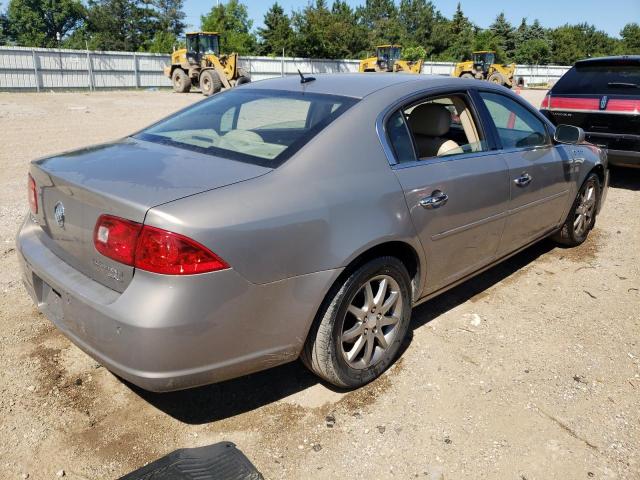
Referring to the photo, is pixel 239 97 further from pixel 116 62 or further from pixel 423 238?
pixel 116 62

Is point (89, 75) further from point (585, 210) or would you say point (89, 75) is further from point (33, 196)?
point (33, 196)

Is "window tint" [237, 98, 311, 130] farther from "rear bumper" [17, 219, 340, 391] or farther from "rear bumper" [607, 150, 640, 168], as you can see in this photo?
"rear bumper" [607, 150, 640, 168]

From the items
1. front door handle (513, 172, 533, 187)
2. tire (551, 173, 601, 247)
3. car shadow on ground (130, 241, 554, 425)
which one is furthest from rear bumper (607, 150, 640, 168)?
car shadow on ground (130, 241, 554, 425)

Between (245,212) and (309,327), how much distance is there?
0.63 m

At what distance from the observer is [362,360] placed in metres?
2.89

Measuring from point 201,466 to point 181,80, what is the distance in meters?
25.2

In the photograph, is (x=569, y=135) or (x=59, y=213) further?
(x=569, y=135)

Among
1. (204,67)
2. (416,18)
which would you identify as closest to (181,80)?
(204,67)

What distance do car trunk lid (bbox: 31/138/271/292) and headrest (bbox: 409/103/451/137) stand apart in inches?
59.9

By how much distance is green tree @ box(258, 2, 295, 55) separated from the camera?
4819 cm

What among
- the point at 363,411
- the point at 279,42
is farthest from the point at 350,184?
the point at 279,42

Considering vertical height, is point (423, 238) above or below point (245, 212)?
below

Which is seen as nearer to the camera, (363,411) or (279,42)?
(363,411)

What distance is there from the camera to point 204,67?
24312 mm
